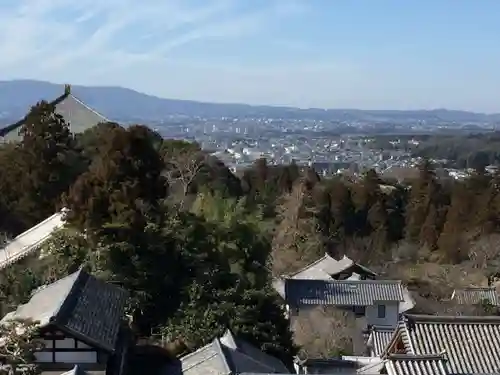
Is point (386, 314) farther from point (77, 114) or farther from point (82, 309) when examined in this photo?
point (82, 309)

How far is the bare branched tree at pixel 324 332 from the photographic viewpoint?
66.5 ft

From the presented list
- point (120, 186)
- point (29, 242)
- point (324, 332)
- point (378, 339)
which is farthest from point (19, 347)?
point (324, 332)

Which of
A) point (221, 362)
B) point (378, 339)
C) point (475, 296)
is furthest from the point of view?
point (475, 296)

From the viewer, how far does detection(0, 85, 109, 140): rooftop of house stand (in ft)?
80.4

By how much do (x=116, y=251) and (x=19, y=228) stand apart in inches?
230

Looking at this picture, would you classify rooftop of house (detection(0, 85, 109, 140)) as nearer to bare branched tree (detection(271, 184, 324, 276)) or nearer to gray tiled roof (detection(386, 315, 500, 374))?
bare branched tree (detection(271, 184, 324, 276))

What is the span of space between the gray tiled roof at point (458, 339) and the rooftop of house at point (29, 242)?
7019 mm

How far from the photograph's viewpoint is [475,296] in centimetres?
2519

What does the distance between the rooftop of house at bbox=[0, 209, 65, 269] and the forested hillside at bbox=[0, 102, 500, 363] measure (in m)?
0.23

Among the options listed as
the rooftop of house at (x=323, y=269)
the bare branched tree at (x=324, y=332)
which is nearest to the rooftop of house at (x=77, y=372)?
the bare branched tree at (x=324, y=332)

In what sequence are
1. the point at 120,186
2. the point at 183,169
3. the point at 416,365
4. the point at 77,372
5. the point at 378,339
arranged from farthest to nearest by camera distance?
the point at 183,169
the point at 378,339
the point at 120,186
the point at 416,365
the point at 77,372

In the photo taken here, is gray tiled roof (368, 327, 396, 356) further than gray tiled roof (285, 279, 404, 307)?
No

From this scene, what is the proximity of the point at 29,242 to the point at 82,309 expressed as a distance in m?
5.96

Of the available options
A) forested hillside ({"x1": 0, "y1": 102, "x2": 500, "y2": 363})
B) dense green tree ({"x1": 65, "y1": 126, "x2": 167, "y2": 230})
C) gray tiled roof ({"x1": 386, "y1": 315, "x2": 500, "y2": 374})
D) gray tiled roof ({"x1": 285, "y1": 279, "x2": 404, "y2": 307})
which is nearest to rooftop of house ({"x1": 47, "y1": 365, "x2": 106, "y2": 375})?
forested hillside ({"x1": 0, "y1": 102, "x2": 500, "y2": 363})
